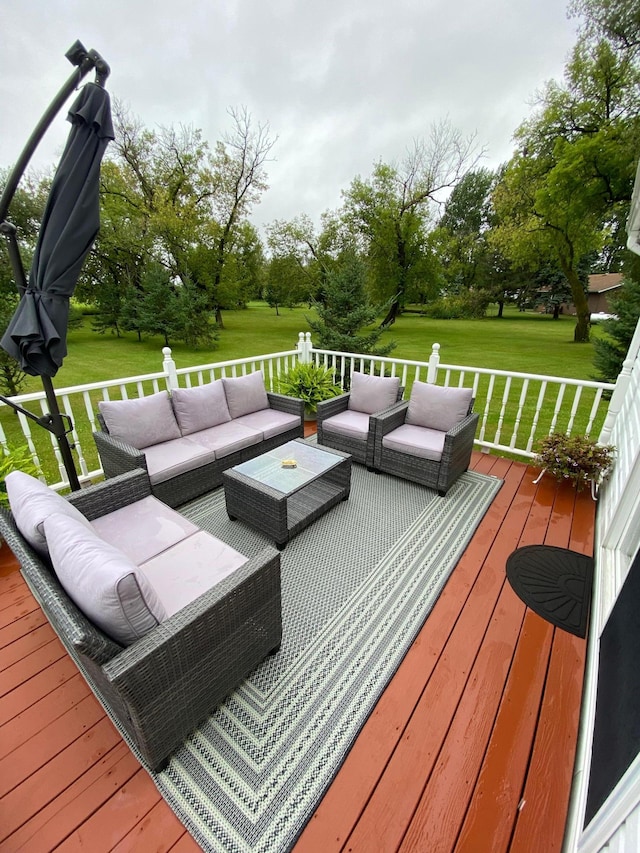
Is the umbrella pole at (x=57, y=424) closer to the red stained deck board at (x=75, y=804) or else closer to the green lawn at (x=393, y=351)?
the red stained deck board at (x=75, y=804)

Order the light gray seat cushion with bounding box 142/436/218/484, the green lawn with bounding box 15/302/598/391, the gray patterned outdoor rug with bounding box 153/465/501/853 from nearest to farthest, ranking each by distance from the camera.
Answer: the gray patterned outdoor rug with bounding box 153/465/501/853 < the light gray seat cushion with bounding box 142/436/218/484 < the green lawn with bounding box 15/302/598/391

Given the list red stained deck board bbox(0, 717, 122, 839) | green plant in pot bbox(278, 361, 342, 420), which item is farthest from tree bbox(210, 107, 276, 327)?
red stained deck board bbox(0, 717, 122, 839)

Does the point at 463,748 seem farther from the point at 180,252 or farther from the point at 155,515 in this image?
the point at 180,252

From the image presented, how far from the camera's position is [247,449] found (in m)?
3.72

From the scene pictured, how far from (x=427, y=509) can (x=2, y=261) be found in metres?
11.4

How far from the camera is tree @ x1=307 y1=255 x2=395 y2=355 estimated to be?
25.7 feet

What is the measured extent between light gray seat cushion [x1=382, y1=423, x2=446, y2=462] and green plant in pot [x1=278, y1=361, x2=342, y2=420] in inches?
62.5

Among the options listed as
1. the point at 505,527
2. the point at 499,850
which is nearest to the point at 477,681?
the point at 499,850

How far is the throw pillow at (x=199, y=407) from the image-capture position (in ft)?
11.9

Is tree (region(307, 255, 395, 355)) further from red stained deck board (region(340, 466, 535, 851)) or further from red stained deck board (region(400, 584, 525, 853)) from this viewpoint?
red stained deck board (region(400, 584, 525, 853))

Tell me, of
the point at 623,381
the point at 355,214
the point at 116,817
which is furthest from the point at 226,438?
the point at 355,214

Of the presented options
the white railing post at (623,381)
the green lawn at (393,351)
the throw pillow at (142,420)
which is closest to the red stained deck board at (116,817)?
the throw pillow at (142,420)

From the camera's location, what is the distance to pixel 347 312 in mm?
8070

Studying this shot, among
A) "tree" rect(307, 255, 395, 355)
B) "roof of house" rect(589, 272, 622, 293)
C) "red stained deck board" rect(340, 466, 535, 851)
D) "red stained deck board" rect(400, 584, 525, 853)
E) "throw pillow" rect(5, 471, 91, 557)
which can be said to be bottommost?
"red stained deck board" rect(400, 584, 525, 853)
